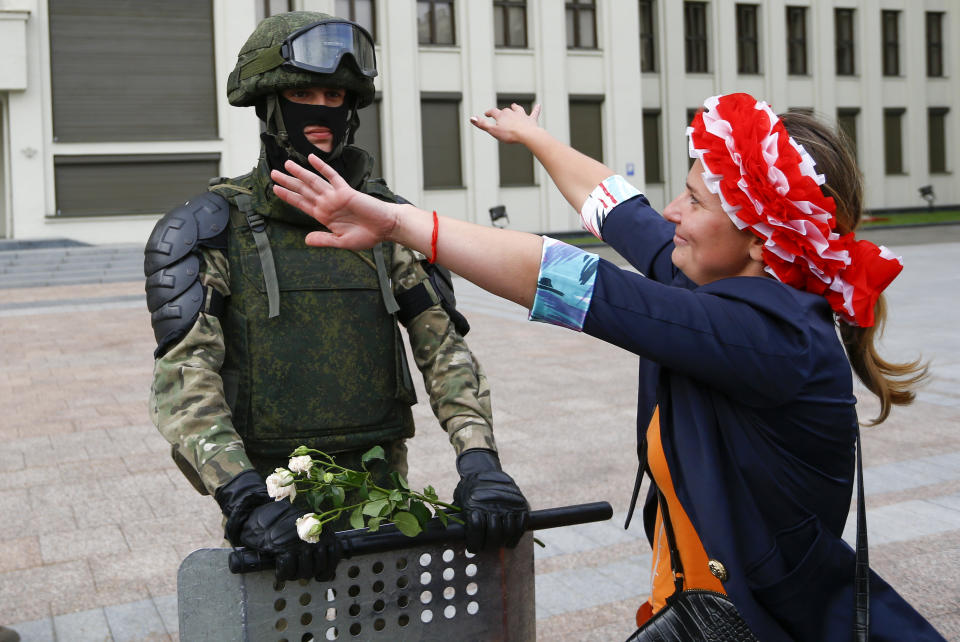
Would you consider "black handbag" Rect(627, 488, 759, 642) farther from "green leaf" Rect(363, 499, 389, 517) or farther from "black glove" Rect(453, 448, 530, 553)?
"green leaf" Rect(363, 499, 389, 517)

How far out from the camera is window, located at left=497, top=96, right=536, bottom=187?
3006cm

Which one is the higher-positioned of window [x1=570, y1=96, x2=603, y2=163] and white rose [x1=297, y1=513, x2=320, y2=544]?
window [x1=570, y1=96, x2=603, y2=163]

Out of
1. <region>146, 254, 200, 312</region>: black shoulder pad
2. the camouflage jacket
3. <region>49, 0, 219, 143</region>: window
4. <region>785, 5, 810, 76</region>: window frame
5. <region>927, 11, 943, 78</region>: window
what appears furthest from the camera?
<region>927, 11, 943, 78</region>: window

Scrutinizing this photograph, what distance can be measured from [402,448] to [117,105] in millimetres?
25542

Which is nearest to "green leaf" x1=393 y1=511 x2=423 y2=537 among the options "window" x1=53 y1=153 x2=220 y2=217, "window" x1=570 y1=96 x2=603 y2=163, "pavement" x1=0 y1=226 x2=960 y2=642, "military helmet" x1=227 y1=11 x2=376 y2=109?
"military helmet" x1=227 y1=11 x2=376 y2=109

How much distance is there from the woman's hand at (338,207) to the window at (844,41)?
39.6 metres

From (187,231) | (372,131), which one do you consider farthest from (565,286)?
(372,131)

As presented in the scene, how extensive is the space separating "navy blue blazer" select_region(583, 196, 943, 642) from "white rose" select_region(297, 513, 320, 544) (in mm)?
614

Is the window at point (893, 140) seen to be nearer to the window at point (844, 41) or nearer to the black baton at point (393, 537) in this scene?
the window at point (844, 41)

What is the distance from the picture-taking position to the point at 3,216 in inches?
1061

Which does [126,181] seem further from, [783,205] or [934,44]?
[934,44]

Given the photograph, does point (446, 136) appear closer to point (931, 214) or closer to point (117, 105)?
point (117, 105)

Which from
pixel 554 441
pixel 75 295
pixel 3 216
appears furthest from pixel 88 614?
pixel 3 216

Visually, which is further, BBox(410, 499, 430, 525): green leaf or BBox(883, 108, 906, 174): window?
BBox(883, 108, 906, 174): window
